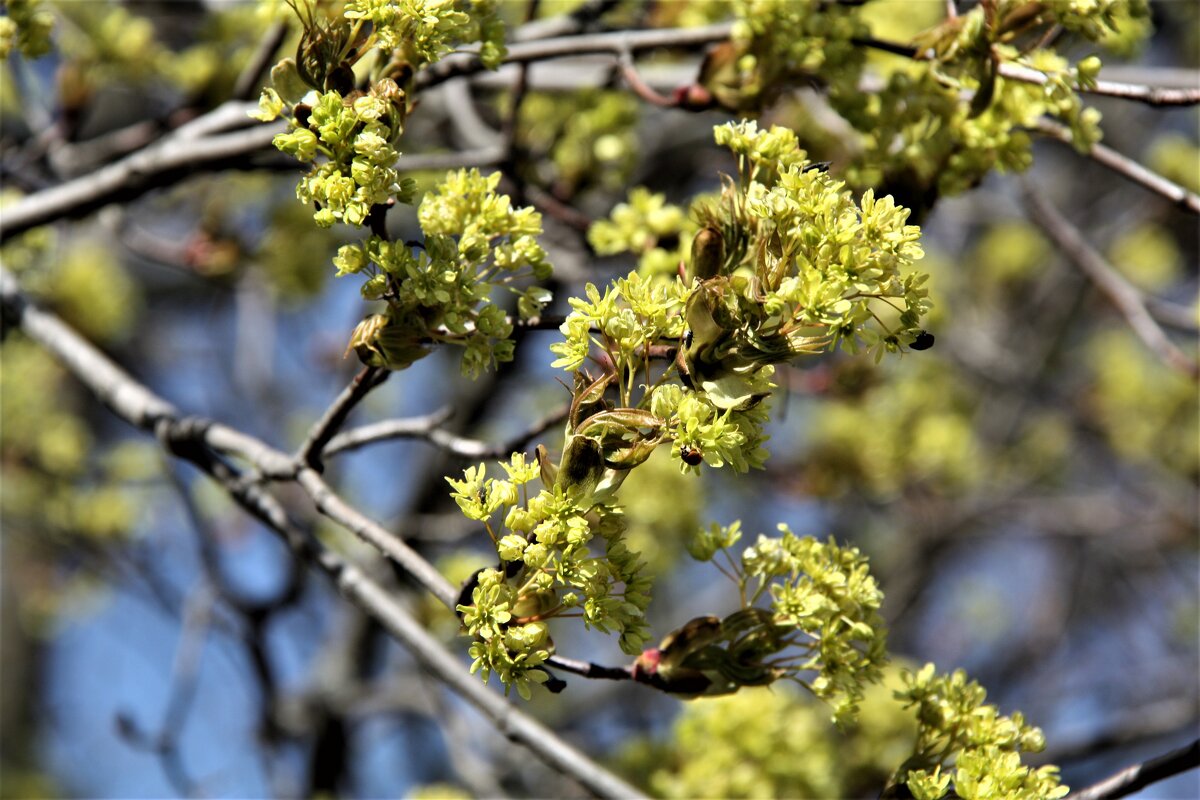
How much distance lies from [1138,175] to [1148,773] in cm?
105

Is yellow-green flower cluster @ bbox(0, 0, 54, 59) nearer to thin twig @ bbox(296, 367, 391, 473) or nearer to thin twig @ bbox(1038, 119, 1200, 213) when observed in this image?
thin twig @ bbox(296, 367, 391, 473)

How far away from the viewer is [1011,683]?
6.16m

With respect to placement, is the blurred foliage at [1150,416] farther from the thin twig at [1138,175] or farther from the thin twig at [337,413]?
the thin twig at [337,413]

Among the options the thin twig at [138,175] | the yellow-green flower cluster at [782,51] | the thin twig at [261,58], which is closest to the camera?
the yellow-green flower cluster at [782,51]

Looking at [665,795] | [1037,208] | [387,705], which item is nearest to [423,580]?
[665,795]

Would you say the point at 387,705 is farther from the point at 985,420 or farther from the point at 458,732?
the point at 985,420

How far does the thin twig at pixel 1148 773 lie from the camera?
150cm

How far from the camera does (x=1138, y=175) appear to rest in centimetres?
196

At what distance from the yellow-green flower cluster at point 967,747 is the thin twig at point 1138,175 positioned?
0.93m

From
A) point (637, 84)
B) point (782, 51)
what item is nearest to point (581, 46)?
point (637, 84)

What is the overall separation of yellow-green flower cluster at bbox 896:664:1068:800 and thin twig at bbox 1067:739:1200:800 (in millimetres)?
63

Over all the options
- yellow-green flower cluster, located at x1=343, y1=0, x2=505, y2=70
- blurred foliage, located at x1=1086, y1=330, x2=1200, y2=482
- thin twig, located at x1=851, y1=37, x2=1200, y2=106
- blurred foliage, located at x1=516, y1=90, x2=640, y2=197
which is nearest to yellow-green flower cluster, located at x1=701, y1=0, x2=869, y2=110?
thin twig, located at x1=851, y1=37, x2=1200, y2=106

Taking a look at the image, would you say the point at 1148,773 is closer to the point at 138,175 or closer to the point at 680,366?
the point at 680,366

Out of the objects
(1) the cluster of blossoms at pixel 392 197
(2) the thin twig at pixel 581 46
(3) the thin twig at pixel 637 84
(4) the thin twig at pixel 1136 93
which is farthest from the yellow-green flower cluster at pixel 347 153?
(4) the thin twig at pixel 1136 93
